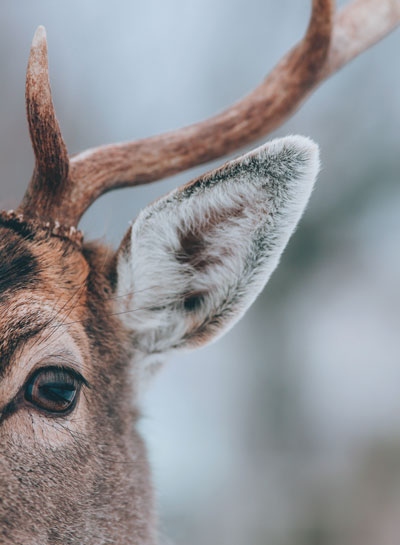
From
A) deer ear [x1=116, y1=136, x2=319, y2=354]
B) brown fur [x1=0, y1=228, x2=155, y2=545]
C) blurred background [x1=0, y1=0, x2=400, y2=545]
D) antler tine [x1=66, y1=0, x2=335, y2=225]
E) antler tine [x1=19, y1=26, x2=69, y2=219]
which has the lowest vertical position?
brown fur [x1=0, y1=228, x2=155, y2=545]

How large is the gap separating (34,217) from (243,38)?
13128mm

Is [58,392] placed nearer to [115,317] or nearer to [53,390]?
[53,390]

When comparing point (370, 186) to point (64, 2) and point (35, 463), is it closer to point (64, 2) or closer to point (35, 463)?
point (64, 2)

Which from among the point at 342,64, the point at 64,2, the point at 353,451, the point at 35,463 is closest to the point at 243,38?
the point at 64,2

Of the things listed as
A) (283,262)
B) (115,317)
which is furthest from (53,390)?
(283,262)

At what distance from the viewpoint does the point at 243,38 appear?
1675cm

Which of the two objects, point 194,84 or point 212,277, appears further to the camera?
point 194,84

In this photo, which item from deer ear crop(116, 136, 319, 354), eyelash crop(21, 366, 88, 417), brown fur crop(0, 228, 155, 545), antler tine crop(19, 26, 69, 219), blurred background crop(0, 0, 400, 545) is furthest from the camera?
blurred background crop(0, 0, 400, 545)

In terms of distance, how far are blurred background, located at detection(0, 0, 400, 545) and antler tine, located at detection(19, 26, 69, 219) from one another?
29.1 ft

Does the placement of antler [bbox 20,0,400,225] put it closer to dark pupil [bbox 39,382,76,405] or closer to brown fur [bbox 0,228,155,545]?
brown fur [bbox 0,228,155,545]

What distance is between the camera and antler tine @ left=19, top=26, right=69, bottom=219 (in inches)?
167

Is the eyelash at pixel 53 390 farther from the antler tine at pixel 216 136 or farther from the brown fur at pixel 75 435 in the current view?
the antler tine at pixel 216 136

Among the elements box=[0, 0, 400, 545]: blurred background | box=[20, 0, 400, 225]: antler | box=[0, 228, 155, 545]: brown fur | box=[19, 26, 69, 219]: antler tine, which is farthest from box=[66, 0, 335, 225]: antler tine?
box=[0, 0, 400, 545]: blurred background

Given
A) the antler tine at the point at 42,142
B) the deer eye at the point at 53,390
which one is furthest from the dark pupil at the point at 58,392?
the antler tine at the point at 42,142
